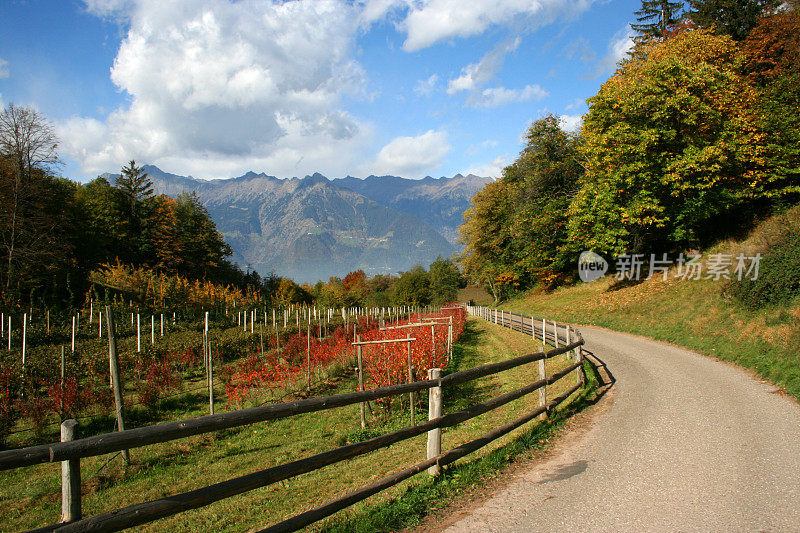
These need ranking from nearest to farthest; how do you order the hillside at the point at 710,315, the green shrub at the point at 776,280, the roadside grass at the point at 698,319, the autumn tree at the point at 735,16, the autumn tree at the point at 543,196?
the roadside grass at the point at 698,319
the hillside at the point at 710,315
the green shrub at the point at 776,280
the autumn tree at the point at 735,16
the autumn tree at the point at 543,196

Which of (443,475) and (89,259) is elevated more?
(89,259)

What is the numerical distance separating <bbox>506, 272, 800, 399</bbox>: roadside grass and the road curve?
285 cm

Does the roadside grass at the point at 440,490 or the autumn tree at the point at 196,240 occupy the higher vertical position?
the autumn tree at the point at 196,240

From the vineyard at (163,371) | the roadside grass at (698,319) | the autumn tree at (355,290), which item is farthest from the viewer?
the autumn tree at (355,290)

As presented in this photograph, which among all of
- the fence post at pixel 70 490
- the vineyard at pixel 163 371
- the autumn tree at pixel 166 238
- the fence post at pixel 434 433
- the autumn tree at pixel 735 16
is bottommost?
the vineyard at pixel 163 371

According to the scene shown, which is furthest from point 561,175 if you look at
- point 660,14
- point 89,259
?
point 89,259

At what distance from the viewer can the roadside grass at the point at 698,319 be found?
11444 millimetres

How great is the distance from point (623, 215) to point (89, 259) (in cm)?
5172

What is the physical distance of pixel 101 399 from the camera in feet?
38.5

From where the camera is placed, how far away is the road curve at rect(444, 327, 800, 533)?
13.6 ft

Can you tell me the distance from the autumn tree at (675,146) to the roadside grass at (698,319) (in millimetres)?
3769

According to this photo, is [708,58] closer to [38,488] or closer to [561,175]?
[561,175]

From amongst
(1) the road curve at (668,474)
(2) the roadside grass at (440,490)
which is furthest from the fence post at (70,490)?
(1) the road curve at (668,474)

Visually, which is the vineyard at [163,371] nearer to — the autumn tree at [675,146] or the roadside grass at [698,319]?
the roadside grass at [698,319]
